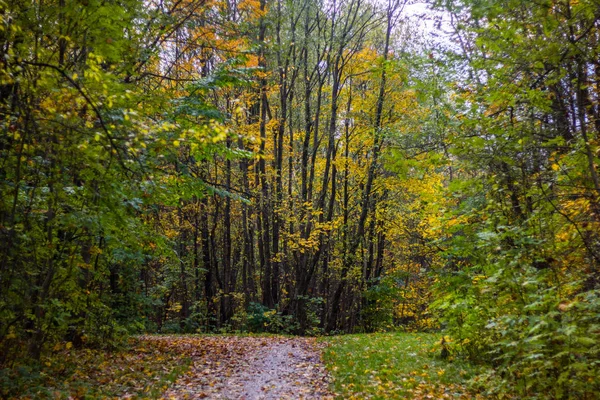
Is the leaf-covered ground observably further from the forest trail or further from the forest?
the forest

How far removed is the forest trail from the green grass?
0.40m

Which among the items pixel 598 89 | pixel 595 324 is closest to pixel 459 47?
pixel 598 89

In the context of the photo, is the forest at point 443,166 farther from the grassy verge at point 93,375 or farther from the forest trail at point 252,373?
the forest trail at point 252,373

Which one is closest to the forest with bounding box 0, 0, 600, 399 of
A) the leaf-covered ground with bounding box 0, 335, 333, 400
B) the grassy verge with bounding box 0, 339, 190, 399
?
the grassy verge with bounding box 0, 339, 190, 399

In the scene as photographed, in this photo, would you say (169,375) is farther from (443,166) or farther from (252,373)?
(443,166)

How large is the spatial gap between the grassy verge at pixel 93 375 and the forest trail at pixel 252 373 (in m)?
0.40

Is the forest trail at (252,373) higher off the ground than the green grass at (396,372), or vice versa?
the green grass at (396,372)

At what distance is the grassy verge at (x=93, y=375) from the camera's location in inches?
221

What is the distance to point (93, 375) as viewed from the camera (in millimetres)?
6926

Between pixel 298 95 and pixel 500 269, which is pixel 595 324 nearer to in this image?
pixel 500 269

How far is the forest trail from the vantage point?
22.0 ft

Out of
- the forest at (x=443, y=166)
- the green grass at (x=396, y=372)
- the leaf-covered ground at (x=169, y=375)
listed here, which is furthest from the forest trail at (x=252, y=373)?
the forest at (x=443, y=166)

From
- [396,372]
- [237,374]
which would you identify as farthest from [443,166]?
[237,374]

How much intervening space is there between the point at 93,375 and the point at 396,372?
5.29 metres
